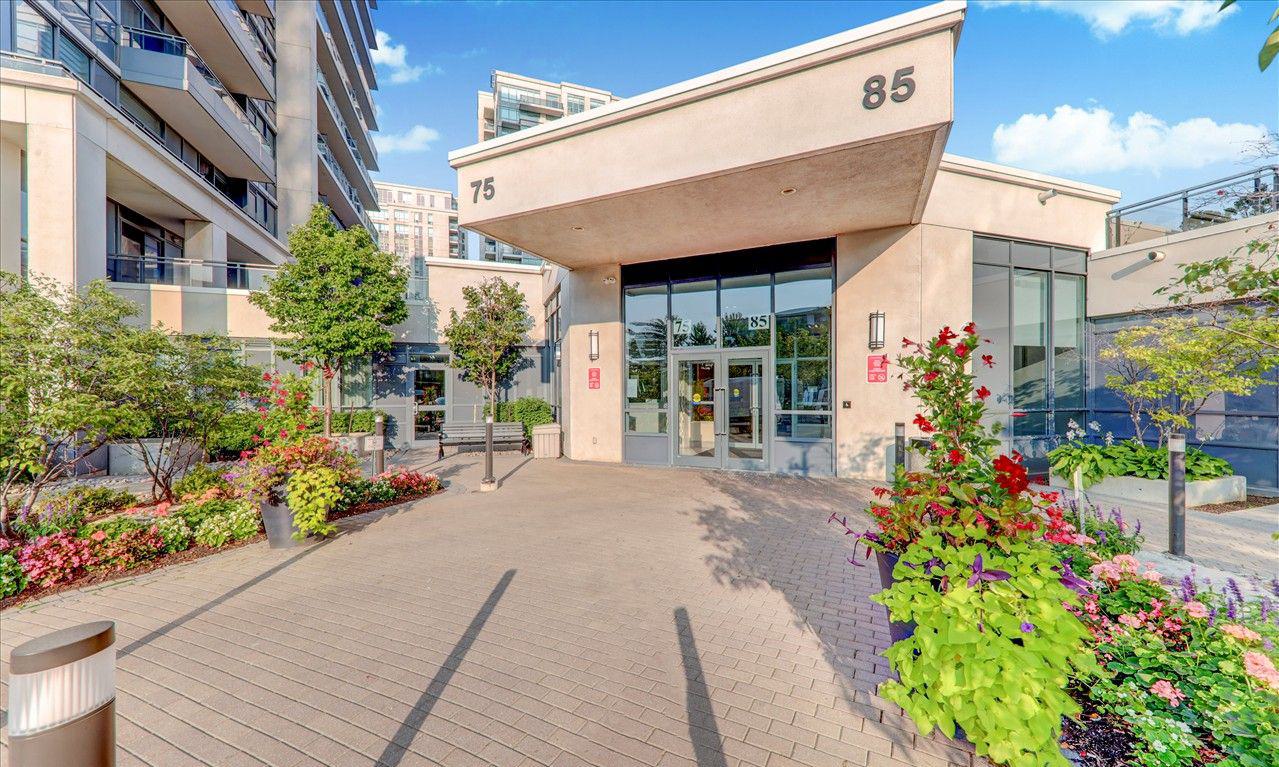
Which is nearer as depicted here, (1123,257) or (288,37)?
(1123,257)

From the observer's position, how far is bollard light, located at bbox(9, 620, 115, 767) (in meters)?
1.10

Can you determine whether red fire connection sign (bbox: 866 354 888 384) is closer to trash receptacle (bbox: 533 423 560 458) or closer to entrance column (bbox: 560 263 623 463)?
entrance column (bbox: 560 263 623 463)

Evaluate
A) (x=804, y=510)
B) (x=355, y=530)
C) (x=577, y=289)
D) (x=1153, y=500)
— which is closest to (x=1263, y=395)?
(x=1153, y=500)

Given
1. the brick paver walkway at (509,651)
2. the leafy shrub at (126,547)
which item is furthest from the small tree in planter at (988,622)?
the leafy shrub at (126,547)

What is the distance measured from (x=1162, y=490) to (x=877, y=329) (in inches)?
182

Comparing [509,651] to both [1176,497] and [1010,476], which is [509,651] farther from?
[1176,497]

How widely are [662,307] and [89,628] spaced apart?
10630 mm

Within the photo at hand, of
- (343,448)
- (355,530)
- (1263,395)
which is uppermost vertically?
(1263,395)

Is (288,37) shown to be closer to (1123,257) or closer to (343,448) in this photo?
(343,448)

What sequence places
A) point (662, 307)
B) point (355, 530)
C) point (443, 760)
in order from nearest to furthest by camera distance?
1. point (443, 760)
2. point (355, 530)
3. point (662, 307)

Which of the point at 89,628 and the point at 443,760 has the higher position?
the point at 89,628

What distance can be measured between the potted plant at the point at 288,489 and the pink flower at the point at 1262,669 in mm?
7150

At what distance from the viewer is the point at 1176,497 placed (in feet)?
16.8

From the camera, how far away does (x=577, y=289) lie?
39.8ft
